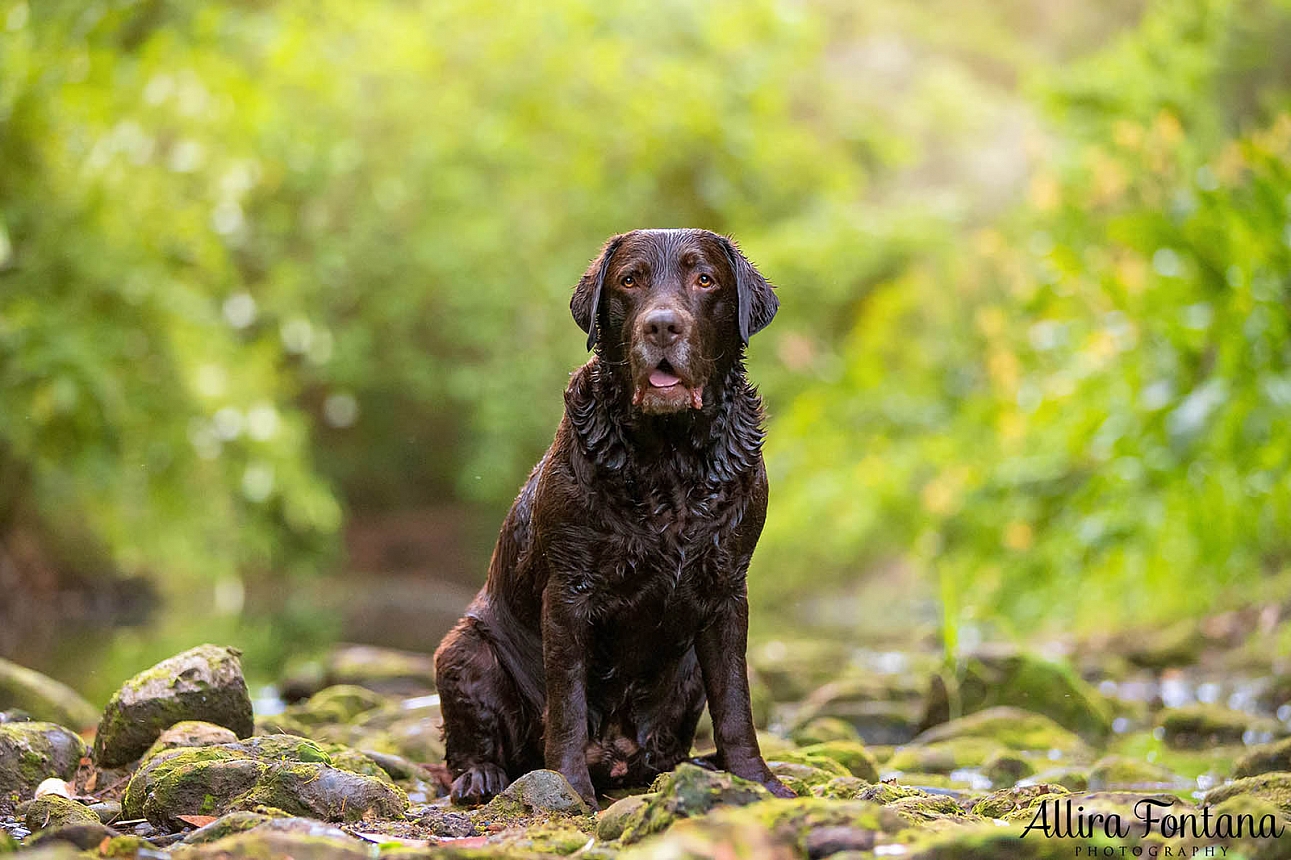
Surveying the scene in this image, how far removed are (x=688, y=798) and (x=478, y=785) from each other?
4.63 feet

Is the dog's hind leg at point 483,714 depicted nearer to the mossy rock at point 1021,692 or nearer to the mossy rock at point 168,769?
the mossy rock at point 168,769

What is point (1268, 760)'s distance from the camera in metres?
4.65

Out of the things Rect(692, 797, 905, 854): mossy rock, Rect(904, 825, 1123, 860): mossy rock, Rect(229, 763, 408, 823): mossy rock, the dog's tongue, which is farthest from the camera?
the dog's tongue

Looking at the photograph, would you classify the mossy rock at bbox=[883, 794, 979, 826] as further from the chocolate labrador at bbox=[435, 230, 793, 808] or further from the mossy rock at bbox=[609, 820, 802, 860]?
the mossy rock at bbox=[609, 820, 802, 860]

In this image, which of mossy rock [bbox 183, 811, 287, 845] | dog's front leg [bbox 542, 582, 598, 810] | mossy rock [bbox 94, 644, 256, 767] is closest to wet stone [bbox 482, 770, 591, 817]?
dog's front leg [bbox 542, 582, 598, 810]

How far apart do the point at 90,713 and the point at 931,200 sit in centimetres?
2179

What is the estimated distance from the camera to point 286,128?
2358cm

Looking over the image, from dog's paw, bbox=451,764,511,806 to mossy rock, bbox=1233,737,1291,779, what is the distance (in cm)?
254

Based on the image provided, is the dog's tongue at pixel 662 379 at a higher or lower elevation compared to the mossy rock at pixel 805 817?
higher

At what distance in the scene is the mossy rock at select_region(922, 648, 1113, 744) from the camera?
668 centimetres

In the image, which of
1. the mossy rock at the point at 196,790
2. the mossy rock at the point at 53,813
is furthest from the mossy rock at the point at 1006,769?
the mossy rock at the point at 53,813

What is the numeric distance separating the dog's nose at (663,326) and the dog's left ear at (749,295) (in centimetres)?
29

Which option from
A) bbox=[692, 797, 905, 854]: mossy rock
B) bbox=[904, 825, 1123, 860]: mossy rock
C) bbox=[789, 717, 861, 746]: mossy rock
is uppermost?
bbox=[789, 717, 861, 746]: mossy rock

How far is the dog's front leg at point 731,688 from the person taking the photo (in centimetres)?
400
